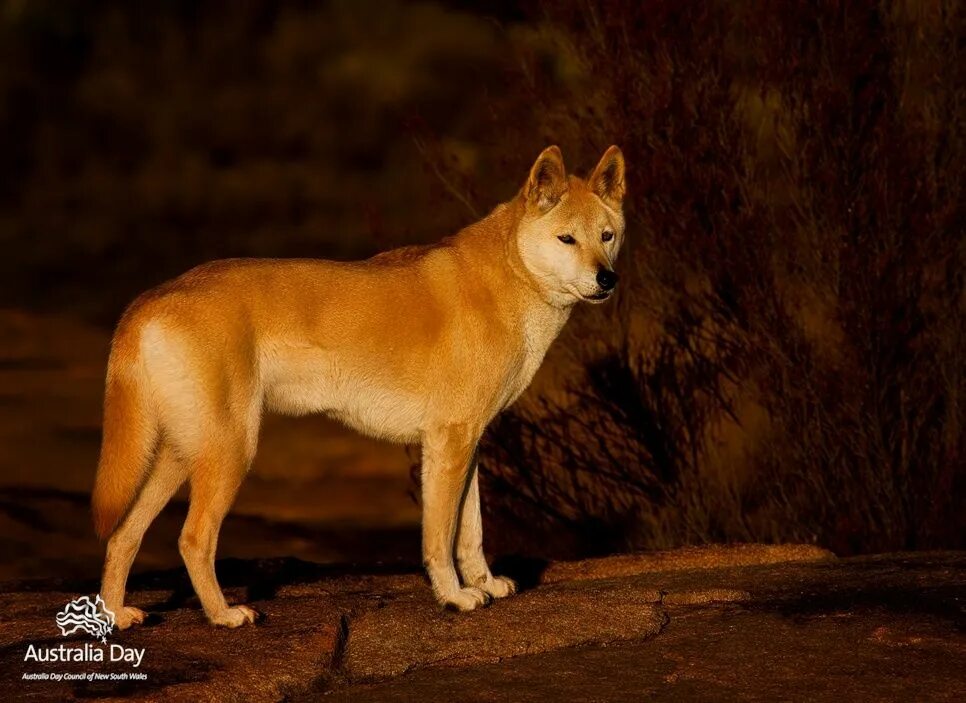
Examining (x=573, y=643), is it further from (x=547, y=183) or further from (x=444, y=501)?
(x=547, y=183)

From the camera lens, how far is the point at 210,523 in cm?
593

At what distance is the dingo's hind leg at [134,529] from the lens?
612cm

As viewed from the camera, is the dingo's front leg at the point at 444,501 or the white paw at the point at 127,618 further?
the dingo's front leg at the point at 444,501

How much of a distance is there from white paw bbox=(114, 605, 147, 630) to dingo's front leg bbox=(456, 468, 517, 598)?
167 centimetres

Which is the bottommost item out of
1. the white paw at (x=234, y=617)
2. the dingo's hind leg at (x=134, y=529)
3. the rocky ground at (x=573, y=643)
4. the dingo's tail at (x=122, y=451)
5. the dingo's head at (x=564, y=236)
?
the rocky ground at (x=573, y=643)

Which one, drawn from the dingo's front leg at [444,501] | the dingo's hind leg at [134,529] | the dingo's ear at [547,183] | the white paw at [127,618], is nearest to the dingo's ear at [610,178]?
the dingo's ear at [547,183]

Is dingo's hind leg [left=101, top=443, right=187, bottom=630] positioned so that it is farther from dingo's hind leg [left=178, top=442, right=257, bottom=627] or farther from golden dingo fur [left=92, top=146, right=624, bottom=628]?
dingo's hind leg [left=178, top=442, right=257, bottom=627]

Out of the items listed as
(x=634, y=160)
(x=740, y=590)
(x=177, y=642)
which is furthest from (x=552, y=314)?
(x=634, y=160)

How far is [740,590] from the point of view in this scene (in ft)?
Result: 21.4

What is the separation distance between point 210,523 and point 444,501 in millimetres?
1199

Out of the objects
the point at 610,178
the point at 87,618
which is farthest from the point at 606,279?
the point at 87,618

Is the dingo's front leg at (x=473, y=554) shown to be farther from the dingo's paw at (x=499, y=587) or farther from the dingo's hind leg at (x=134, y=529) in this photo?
the dingo's hind leg at (x=134, y=529)

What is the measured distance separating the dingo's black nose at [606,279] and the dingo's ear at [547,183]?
21.2 inches

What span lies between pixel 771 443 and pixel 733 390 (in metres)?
0.54
